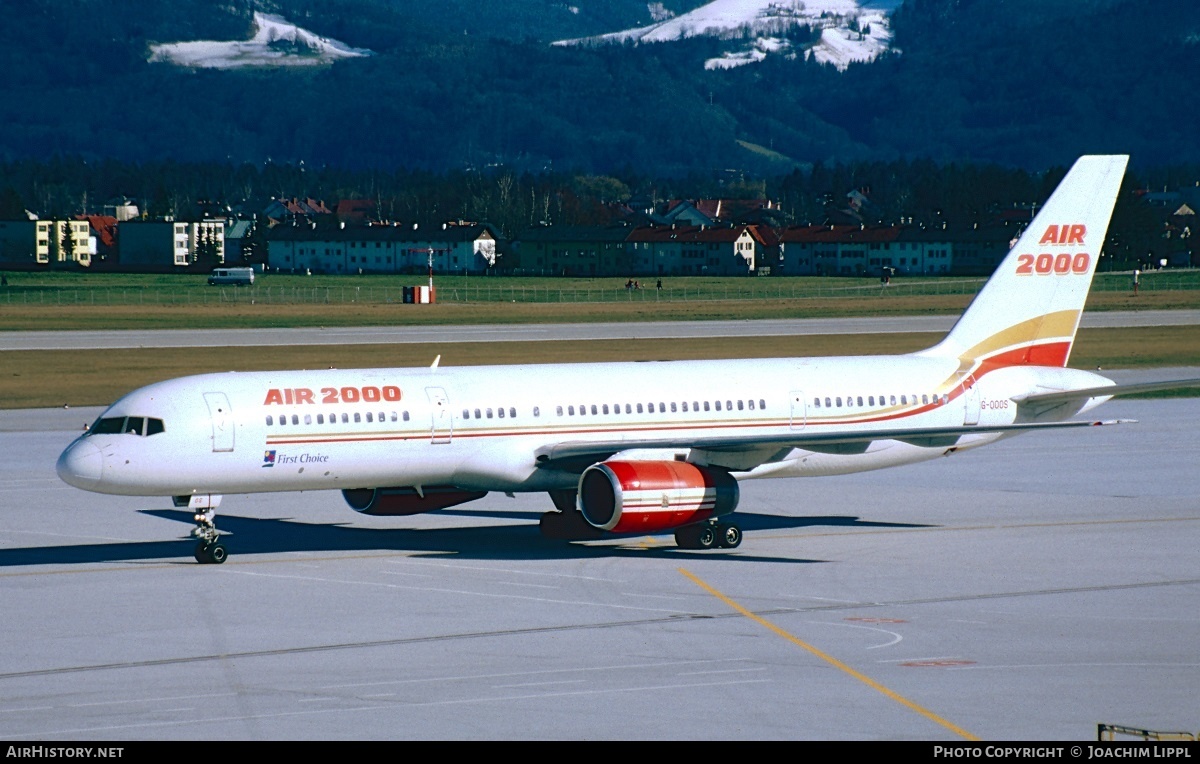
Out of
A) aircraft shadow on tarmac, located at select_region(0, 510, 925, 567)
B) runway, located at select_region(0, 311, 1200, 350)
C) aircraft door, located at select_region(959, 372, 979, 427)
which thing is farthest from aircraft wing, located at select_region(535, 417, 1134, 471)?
runway, located at select_region(0, 311, 1200, 350)

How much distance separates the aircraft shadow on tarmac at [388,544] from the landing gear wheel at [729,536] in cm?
23

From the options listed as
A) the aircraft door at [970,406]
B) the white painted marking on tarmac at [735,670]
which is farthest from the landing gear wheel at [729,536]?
the white painted marking on tarmac at [735,670]

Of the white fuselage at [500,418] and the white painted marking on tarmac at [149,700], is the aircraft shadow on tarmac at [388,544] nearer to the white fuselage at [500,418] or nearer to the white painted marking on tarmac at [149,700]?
the white fuselage at [500,418]

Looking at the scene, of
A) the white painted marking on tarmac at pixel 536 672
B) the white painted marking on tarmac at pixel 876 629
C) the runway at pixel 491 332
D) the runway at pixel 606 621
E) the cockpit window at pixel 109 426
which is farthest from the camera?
the runway at pixel 491 332

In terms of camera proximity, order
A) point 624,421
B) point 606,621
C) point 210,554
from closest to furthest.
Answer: point 606,621, point 210,554, point 624,421

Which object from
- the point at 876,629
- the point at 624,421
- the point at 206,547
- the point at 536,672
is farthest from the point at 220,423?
the point at 876,629

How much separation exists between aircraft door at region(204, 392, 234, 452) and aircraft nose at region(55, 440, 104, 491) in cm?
237

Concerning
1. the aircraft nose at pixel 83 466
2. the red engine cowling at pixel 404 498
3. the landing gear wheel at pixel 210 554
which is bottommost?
the landing gear wheel at pixel 210 554

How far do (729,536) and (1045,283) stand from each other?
1227 cm

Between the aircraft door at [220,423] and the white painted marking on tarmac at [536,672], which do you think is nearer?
the white painted marking on tarmac at [536,672]

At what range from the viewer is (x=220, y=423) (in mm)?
35906

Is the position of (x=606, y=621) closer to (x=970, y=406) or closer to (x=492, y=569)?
(x=492, y=569)

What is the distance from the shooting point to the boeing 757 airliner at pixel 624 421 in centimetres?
Answer: 3612
